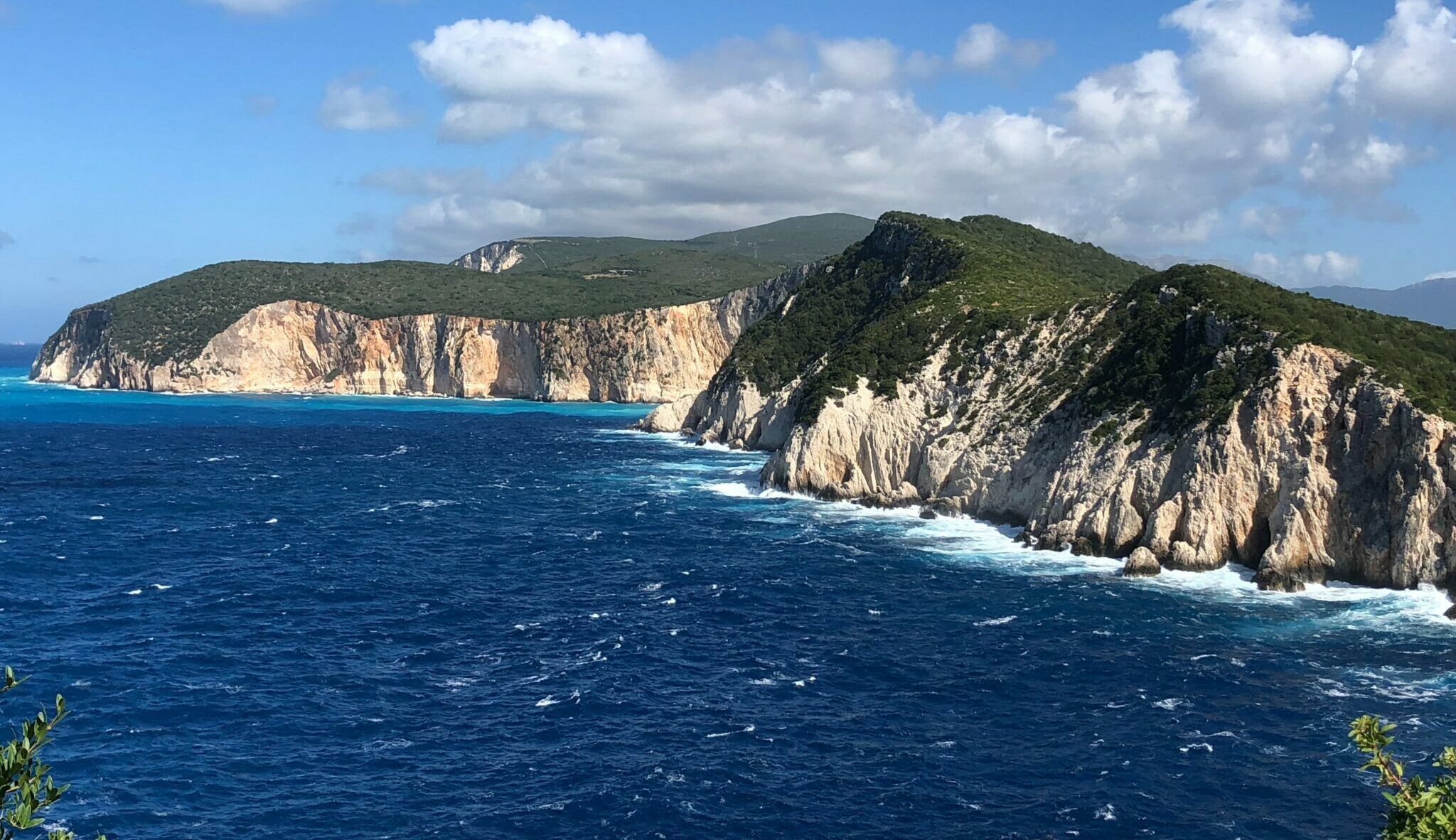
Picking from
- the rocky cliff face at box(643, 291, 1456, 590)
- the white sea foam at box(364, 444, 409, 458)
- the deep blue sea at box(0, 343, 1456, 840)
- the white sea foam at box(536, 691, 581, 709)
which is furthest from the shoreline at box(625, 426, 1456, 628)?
the white sea foam at box(364, 444, 409, 458)

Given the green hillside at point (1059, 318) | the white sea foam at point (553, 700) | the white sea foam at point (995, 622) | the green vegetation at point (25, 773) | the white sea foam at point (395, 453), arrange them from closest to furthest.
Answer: the green vegetation at point (25, 773) → the white sea foam at point (553, 700) → the white sea foam at point (995, 622) → the green hillside at point (1059, 318) → the white sea foam at point (395, 453)

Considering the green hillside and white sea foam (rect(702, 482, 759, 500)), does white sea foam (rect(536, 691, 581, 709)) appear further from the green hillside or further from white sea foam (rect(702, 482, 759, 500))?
white sea foam (rect(702, 482, 759, 500))

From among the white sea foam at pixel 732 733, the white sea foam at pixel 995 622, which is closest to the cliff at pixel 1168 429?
the white sea foam at pixel 995 622

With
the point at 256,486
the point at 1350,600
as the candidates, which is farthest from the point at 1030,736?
the point at 256,486

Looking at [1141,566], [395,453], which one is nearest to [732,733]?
[1141,566]

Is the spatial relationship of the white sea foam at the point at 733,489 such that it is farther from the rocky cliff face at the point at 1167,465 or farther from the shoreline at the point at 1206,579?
the shoreline at the point at 1206,579

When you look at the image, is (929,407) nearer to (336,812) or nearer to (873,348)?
(873,348)
